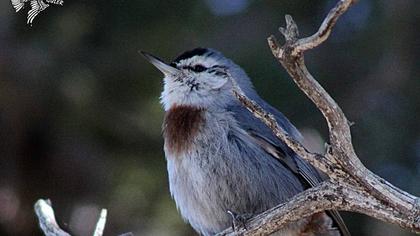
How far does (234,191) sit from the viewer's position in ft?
22.2

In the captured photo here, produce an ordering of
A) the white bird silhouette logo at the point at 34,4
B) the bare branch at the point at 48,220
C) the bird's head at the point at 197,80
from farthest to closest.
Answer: the white bird silhouette logo at the point at 34,4, the bird's head at the point at 197,80, the bare branch at the point at 48,220

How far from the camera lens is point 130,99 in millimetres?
9391

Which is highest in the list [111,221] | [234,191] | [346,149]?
[111,221]

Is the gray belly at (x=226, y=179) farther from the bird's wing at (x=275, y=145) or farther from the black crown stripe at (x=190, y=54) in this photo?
the black crown stripe at (x=190, y=54)

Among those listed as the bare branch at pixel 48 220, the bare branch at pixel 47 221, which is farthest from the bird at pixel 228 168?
the bare branch at pixel 47 221

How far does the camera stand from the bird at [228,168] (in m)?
6.77

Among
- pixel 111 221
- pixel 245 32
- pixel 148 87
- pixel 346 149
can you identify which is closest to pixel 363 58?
pixel 245 32

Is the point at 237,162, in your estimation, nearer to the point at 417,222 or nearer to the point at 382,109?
the point at 417,222

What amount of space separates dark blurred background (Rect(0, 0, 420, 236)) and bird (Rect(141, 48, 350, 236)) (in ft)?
5.56

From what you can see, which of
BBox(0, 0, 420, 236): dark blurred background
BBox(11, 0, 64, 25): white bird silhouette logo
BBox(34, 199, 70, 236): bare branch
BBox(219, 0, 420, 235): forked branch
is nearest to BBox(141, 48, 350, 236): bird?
BBox(34, 199, 70, 236): bare branch

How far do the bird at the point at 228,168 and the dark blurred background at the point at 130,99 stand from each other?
1695mm

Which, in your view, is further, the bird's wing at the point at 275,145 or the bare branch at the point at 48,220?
the bird's wing at the point at 275,145

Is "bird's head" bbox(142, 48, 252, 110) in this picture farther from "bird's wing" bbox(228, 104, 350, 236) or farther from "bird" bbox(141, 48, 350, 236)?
"bird's wing" bbox(228, 104, 350, 236)

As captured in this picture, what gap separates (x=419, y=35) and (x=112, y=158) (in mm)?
3069
